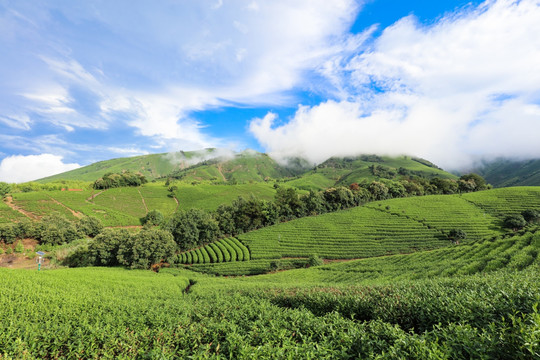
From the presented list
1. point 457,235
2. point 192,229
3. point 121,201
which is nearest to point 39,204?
point 121,201

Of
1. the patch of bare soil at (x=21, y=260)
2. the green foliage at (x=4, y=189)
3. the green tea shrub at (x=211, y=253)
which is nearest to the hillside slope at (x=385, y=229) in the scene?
the green tea shrub at (x=211, y=253)

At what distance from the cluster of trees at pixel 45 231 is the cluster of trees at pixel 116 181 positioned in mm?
59356

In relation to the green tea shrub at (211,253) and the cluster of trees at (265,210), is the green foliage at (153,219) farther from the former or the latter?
the green tea shrub at (211,253)

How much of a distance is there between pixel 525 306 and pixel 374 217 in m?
67.4

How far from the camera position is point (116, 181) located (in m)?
117

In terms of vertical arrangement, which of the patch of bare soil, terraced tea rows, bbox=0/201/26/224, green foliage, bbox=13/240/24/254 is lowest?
the patch of bare soil

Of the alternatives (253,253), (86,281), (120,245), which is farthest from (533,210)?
(120,245)

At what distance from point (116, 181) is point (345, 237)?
125 metres

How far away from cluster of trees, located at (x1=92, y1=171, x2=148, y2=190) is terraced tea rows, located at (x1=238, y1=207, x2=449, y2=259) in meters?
95.1

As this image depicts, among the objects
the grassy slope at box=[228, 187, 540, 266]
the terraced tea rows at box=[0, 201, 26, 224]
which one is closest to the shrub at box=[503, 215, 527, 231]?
the grassy slope at box=[228, 187, 540, 266]

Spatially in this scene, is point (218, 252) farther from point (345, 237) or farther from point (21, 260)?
point (21, 260)

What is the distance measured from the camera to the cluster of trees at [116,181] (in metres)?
114

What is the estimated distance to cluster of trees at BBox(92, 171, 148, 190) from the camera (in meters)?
114

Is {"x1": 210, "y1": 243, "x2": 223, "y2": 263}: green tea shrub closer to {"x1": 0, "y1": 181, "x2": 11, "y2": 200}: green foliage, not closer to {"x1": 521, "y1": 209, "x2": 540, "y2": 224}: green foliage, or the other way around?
{"x1": 521, "y1": 209, "x2": 540, "y2": 224}: green foliage
